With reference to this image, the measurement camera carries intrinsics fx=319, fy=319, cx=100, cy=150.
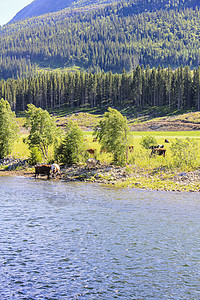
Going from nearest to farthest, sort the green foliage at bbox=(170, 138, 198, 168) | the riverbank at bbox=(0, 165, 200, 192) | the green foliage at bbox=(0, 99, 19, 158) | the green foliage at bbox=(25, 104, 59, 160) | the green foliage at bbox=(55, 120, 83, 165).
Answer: the riverbank at bbox=(0, 165, 200, 192) → the green foliage at bbox=(170, 138, 198, 168) → the green foliage at bbox=(55, 120, 83, 165) → the green foliage at bbox=(25, 104, 59, 160) → the green foliage at bbox=(0, 99, 19, 158)

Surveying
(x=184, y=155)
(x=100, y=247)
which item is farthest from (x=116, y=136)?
(x=100, y=247)

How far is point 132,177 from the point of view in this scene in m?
38.5

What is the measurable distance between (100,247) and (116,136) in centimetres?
2747

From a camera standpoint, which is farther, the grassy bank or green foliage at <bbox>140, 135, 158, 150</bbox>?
green foliage at <bbox>140, 135, 158, 150</bbox>

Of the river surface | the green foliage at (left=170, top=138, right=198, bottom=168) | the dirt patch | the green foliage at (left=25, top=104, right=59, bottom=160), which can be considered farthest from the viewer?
the dirt patch

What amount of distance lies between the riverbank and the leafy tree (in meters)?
2.17

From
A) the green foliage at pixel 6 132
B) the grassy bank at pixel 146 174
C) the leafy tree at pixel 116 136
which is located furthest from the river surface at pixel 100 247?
the green foliage at pixel 6 132

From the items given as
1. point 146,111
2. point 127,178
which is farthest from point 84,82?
point 127,178

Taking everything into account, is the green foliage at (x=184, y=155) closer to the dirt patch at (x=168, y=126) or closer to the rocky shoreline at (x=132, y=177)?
the rocky shoreline at (x=132, y=177)

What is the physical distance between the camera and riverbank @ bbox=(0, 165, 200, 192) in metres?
34.3

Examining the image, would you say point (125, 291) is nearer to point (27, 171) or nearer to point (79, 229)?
point (79, 229)

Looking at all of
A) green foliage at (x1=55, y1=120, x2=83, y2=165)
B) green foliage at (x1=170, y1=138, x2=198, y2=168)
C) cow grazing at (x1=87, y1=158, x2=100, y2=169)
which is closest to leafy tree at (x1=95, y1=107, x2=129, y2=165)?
cow grazing at (x1=87, y1=158, x2=100, y2=169)

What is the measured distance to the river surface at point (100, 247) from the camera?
12730 millimetres

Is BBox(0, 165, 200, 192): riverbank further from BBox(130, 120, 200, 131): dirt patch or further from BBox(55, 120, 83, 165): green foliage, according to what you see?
BBox(130, 120, 200, 131): dirt patch
